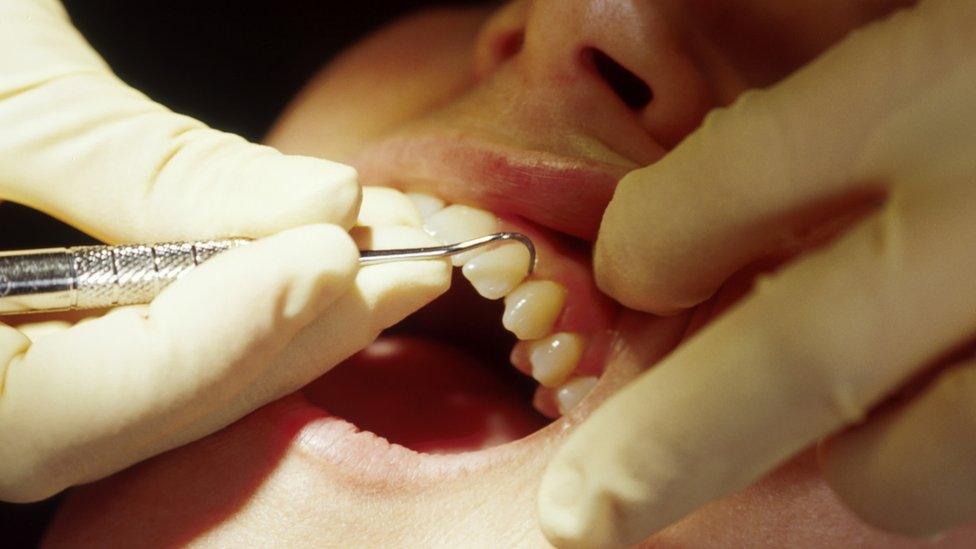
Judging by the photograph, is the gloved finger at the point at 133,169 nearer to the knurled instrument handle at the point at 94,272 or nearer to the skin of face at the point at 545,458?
the knurled instrument handle at the point at 94,272

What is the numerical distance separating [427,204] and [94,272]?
0.48m

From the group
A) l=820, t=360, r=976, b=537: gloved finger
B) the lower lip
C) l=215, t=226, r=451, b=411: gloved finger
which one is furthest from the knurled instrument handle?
l=820, t=360, r=976, b=537: gloved finger

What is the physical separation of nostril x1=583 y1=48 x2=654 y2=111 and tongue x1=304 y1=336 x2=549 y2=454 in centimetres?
56

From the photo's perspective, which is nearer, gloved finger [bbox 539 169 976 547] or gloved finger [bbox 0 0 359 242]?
gloved finger [bbox 539 169 976 547]

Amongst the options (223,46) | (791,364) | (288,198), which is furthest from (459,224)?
(223,46)

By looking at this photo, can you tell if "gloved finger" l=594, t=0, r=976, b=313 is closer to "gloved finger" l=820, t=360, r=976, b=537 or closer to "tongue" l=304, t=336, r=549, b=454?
"gloved finger" l=820, t=360, r=976, b=537

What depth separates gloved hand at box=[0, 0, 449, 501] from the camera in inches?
29.8

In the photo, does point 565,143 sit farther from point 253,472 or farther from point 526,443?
point 253,472

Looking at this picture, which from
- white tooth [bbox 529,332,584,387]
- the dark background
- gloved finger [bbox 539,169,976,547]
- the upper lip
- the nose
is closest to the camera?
gloved finger [bbox 539,169,976,547]

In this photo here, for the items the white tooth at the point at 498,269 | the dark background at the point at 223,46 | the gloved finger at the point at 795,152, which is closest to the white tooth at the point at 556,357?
the white tooth at the point at 498,269

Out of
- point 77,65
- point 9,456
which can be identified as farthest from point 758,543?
point 77,65

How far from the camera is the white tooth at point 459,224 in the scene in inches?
41.7

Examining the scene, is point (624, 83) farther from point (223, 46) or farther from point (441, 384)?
point (223, 46)

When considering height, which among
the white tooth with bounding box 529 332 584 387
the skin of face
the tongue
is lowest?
the tongue
